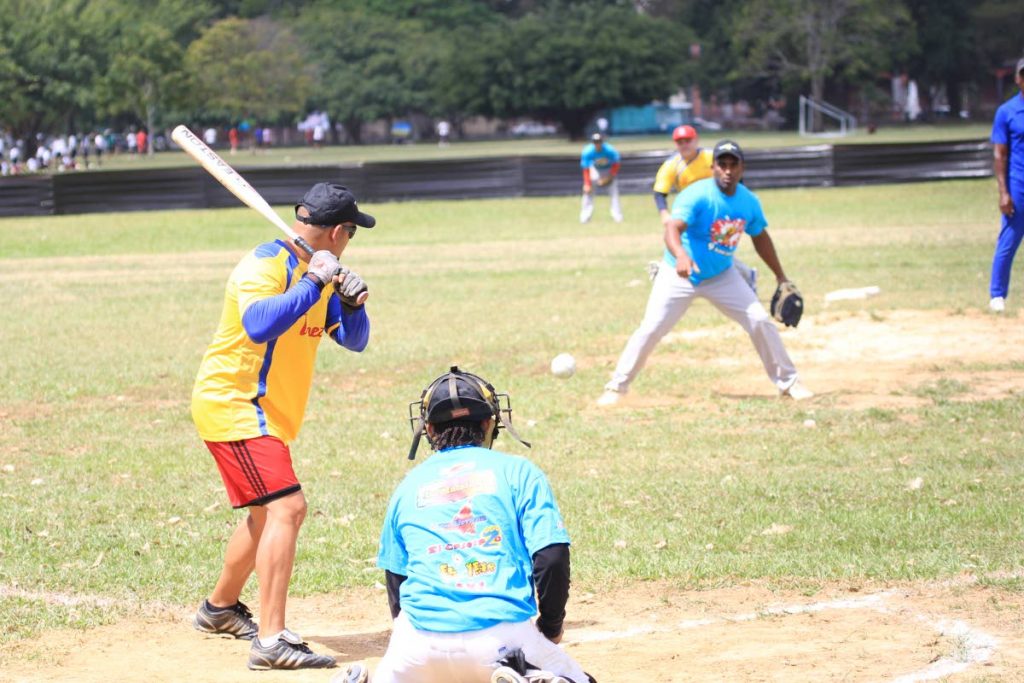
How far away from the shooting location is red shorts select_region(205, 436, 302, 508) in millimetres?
6402

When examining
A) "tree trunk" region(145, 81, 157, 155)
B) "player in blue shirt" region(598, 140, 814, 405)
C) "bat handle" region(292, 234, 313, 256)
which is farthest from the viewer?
"tree trunk" region(145, 81, 157, 155)

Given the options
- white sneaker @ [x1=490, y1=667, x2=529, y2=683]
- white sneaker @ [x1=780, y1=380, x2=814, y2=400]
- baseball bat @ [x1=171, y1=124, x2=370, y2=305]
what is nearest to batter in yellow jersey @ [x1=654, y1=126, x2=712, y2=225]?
white sneaker @ [x1=780, y1=380, x2=814, y2=400]

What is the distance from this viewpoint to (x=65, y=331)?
708 inches

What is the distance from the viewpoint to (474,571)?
476 centimetres

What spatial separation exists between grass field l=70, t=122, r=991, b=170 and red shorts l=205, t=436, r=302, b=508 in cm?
5016

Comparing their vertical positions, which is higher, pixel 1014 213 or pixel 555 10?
pixel 555 10

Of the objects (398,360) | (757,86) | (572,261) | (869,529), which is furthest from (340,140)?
(869,529)

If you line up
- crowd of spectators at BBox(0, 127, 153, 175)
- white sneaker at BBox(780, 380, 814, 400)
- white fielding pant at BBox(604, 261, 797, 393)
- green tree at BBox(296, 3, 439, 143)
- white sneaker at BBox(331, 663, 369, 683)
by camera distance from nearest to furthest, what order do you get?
white sneaker at BBox(331, 663, 369, 683)
white fielding pant at BBox(604, 261, 797, 393)
white sneaker at BBox(780, 380, 814, 400)
crowd of spectators at BBox(0, 127, 153, 175)
green tree at BBox(296, 3, 439, 143)

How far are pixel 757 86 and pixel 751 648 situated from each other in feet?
310

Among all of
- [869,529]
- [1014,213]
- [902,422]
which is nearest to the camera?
[869,529]

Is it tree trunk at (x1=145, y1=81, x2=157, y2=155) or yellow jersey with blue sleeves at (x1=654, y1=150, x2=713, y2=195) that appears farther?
tree trunk at (x1=145, y1=81, x2=157, y2=155)

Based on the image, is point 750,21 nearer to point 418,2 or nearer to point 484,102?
point 484,102

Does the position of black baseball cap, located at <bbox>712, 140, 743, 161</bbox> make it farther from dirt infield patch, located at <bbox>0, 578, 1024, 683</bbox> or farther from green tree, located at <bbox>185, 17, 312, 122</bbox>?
green tree, located at <bbox>185, 17, 312, 122</bbox>

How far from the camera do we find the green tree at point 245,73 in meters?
94.8
